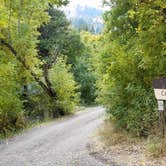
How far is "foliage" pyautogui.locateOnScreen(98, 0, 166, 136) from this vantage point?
533 inches

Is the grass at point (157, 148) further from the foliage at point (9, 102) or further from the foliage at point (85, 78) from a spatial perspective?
the foliage at point (85, 78)

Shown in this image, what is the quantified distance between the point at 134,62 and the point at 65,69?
15.8 meters

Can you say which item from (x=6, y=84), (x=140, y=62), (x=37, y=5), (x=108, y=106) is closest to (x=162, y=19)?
(x=140, y=62)

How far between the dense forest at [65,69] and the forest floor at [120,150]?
1.97 ft

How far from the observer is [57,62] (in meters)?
31.5

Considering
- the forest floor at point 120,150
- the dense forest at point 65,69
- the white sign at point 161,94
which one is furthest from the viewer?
the dense forest at point 65,69

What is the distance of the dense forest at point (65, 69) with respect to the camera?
14102mm

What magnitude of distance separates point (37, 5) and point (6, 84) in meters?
5.66

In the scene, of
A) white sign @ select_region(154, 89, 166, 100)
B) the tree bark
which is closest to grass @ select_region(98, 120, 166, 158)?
white sign @ select_region(154, 89, 166, 100)

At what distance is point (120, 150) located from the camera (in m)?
13.0

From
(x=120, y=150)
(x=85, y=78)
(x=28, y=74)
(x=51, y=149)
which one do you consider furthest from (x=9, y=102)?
(x=85, y=78)

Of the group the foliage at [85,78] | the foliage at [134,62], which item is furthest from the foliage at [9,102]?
the foliage at [85,78]

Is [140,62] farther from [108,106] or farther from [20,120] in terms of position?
[20,120]

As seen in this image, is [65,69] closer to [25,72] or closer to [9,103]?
[25,72]
